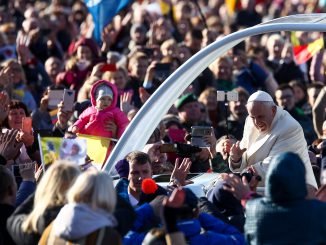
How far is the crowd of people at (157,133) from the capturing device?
32.3ft

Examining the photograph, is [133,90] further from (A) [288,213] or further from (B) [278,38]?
(A) [288,213]

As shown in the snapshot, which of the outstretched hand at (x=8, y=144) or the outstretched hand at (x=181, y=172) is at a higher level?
the outstretched hand at (x=8, y=144)

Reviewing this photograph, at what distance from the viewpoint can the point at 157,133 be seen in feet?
48.9

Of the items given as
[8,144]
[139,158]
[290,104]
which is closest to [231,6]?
[290,104]

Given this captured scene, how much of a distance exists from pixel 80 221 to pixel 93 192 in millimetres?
221

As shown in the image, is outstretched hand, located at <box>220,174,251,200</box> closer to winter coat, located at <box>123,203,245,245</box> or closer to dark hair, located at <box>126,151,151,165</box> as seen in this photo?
winter coat, located at <box>123,203,245,245</box>

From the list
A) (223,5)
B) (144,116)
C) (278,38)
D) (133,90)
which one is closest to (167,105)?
(144,116)

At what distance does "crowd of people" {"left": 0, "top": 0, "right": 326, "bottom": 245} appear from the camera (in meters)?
9.84

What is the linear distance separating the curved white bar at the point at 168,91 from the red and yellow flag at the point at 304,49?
7923 millimetres

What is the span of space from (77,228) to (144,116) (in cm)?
317

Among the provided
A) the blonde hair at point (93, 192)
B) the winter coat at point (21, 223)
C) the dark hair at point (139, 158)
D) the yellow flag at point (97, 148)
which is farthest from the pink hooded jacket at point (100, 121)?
the blonde hair at point (93, 192)

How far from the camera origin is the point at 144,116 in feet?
42.1

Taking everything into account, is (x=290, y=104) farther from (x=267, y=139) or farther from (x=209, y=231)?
(x=209, y=231)

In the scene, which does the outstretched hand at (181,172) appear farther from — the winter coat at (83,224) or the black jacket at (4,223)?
the winter coat at (83,224)
